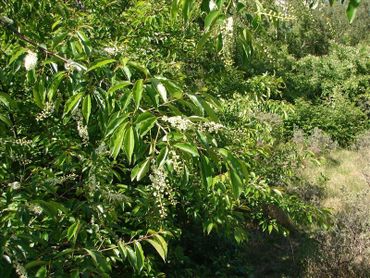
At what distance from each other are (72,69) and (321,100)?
1198 cm

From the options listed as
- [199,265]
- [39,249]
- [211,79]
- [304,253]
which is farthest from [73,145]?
[304,253]

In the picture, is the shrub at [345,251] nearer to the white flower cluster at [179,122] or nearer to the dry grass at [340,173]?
the dry grass at [340,173]

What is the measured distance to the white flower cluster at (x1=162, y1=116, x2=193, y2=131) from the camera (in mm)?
1244

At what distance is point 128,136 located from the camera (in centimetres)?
120

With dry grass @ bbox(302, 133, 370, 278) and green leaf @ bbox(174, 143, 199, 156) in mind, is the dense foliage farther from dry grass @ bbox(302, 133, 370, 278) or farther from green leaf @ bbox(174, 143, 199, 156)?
dry grass @ bbox(302, 133, 370, 278)

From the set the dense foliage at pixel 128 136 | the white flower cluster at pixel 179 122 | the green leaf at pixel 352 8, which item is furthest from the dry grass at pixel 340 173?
the green leaf at pixel 352 8

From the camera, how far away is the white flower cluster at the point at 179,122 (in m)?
1.24

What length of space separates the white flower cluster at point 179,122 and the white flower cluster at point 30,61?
0.49 metres

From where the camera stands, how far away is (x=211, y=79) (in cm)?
418

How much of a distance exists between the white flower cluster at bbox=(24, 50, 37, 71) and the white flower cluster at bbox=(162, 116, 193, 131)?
0.49 metres

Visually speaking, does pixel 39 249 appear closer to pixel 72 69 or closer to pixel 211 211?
pixel 72 69

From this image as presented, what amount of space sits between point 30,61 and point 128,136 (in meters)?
0.50

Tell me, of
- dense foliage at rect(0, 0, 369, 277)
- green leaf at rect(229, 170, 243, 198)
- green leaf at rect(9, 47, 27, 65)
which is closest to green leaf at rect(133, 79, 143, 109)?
dense foliage at rect(0, 0, 369, 277)

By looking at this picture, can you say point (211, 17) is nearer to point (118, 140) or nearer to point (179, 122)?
point (179, 122)
